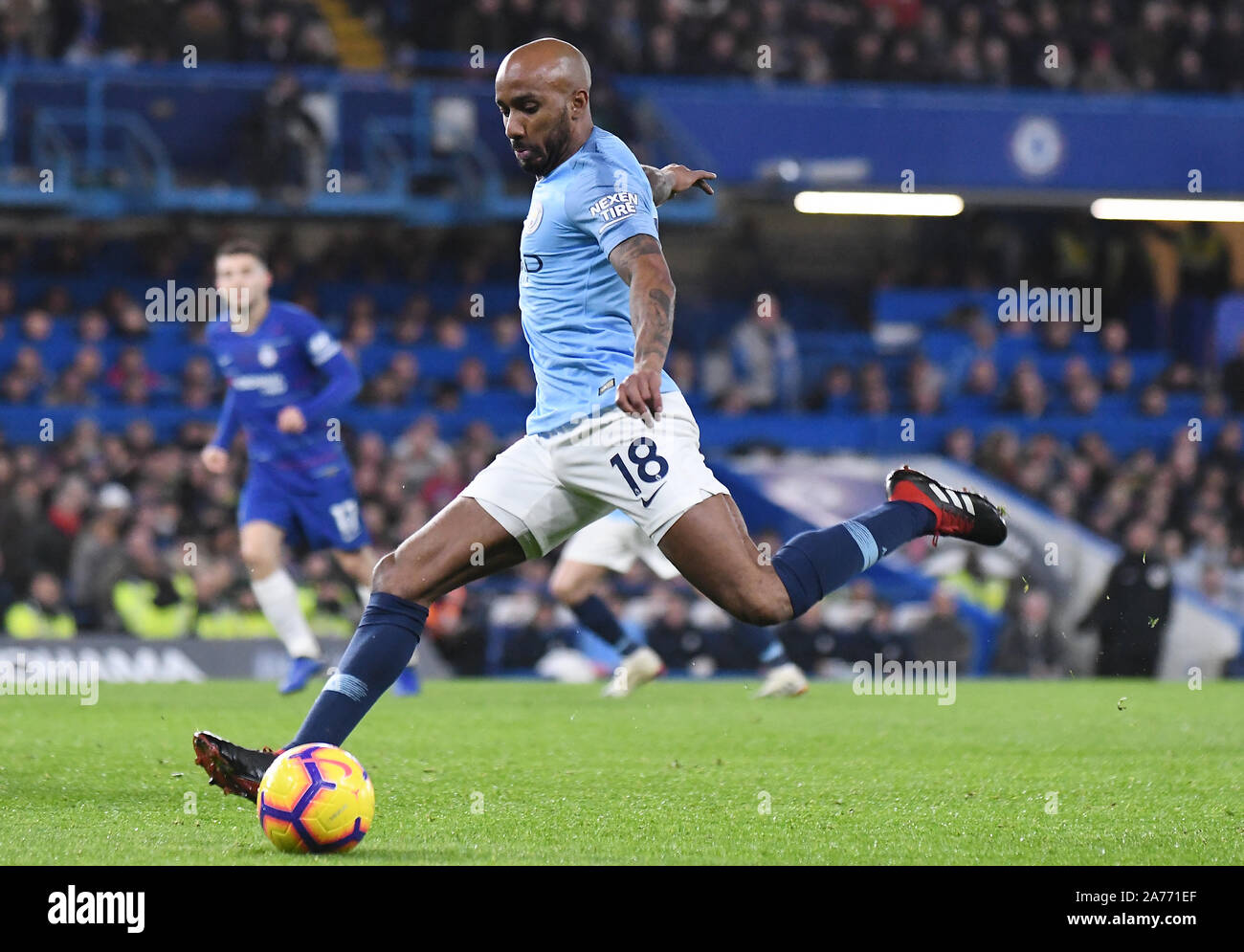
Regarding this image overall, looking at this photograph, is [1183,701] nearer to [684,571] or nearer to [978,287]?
[684,571]

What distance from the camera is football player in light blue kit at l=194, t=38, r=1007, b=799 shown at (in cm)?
534

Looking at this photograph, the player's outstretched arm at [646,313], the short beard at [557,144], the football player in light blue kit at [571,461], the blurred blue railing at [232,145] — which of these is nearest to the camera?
the player's outstretched arm at [646,313]

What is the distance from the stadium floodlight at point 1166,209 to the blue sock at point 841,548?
16.2 m

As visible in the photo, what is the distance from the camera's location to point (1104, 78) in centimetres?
2158

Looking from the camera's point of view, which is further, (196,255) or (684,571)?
(196,255)

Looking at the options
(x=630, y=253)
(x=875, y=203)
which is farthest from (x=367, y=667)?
(x=875, y=203)

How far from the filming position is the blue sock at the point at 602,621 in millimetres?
10461

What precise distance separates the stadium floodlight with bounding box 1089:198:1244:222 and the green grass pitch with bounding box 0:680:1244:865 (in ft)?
37.9

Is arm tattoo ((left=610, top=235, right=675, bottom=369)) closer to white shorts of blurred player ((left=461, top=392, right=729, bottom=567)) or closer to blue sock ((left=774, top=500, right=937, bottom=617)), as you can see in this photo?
white shorts of blurred player ((left=461, top=392, right=729, bottom=567))

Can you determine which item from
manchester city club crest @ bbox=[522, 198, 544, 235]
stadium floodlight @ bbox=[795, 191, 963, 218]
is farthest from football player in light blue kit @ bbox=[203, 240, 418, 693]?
stadium floodlight @ bbox=[795, 191, 963, 218]

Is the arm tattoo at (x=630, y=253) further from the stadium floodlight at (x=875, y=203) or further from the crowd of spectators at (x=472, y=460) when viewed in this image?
the stadium floodlight at (x=875, y=203)

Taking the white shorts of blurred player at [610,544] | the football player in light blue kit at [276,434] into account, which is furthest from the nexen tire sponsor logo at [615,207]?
the white shorts of blurred player at [610,544]

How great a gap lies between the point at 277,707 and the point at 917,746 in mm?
3493

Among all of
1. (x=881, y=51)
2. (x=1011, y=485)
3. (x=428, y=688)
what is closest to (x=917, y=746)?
(x=428, y=688)
